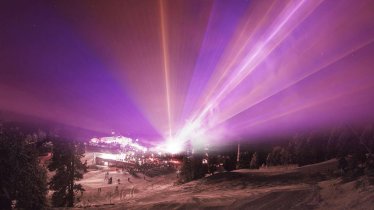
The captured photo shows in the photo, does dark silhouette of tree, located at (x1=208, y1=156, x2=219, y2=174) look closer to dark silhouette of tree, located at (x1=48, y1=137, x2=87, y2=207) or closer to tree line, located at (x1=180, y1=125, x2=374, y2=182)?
tree line, located at (x1=180, y1=125, x2=374, y2=182)

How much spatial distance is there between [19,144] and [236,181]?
1253cm

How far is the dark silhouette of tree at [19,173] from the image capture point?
65.0ft

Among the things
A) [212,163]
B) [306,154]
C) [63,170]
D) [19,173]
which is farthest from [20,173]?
[306,154]

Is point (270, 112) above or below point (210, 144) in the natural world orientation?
above

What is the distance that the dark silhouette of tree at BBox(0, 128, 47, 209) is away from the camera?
779 inches

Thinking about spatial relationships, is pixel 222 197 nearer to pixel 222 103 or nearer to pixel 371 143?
pixel 371 143

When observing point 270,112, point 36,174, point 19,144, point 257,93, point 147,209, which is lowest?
point 147,209

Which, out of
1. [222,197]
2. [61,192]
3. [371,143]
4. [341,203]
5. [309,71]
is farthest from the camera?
[61,192]

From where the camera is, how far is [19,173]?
20.1m

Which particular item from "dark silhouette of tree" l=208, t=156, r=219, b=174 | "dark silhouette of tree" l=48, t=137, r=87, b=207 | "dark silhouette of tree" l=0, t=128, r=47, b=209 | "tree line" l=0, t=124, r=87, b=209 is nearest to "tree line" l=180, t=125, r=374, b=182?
"dark silhouette of tree" l=208, t=156, r=219, b=174

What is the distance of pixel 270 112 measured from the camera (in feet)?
101

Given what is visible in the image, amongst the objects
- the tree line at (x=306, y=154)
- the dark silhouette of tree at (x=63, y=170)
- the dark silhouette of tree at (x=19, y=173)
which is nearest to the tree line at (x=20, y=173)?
the dark silhouette of tree at (x=19, y=173)

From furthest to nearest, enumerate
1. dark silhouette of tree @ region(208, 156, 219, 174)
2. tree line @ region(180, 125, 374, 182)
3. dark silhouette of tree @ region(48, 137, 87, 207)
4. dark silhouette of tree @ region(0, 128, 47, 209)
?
dark silhouette of tree @ region(208, 156, 219, 174) < dark silhouette of tree @ region(48, 137, 87, 207) < dark silhouette of tree @ region(0, 128, 47, 209) < tree line @ region(180, 125, 374, 182)

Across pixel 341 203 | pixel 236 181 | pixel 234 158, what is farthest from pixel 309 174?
pixel 234 158
